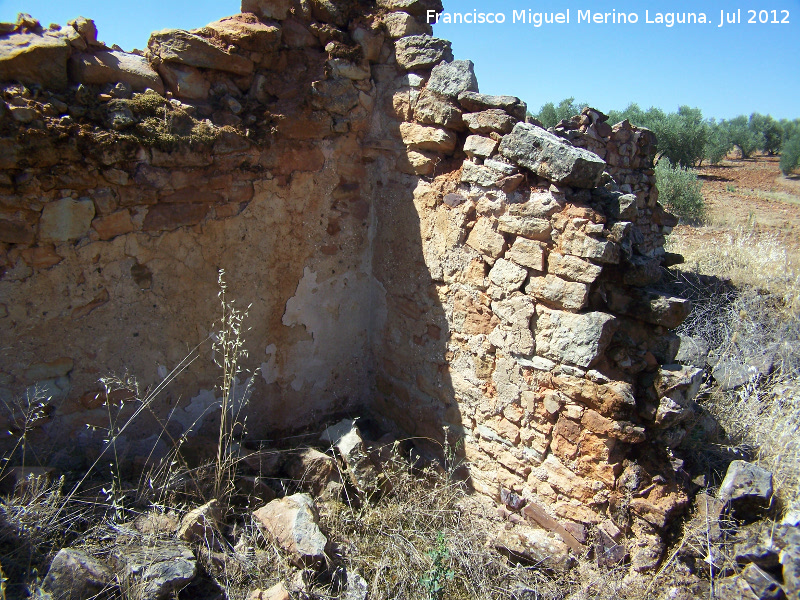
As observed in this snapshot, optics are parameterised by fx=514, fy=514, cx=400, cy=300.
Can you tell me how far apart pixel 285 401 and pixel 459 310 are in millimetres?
1288

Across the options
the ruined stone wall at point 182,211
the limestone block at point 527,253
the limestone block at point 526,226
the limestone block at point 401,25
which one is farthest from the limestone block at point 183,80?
the limestone block at point 527,253

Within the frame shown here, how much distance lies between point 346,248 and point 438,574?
1999 millimetres

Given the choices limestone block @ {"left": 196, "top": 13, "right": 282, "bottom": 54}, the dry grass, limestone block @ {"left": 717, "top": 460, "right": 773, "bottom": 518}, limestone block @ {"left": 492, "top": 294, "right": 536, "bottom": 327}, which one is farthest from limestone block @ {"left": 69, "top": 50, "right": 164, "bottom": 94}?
the dry grass

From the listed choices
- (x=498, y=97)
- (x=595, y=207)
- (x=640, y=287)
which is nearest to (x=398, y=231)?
(x=498, y=97)

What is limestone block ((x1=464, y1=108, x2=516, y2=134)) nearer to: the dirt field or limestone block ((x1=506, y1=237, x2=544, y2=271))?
limestone block ((x1=506, y1=237, x2=544, y2=271))

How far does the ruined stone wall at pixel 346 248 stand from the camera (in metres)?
2.43

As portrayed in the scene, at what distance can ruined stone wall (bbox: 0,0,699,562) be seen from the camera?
2428 mm

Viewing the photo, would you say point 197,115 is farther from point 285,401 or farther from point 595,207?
point 595,207

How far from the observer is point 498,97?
9.06 ft

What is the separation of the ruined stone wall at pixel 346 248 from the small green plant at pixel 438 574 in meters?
0.59

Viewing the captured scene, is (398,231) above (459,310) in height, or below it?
above

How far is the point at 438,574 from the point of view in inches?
92.9

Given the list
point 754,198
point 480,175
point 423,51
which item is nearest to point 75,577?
point 480,175

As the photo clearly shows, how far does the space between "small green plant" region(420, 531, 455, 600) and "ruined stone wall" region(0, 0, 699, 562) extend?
1.94ft
